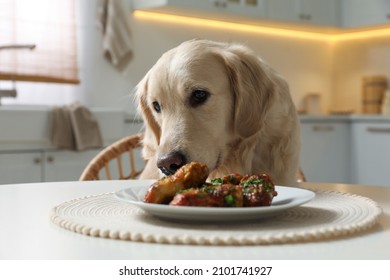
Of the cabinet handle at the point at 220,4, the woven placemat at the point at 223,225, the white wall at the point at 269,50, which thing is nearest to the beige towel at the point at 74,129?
the white wall at the point at 269,50

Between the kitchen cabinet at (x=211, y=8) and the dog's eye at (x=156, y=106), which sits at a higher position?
the kitchen cabinet at (x=211, y=8)

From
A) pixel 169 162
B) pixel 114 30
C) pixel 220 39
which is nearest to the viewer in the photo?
pixel 169 162

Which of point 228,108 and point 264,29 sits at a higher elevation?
point 264,29

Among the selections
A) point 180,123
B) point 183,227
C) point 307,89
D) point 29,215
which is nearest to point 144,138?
point 180,123

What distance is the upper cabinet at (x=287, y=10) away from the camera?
402 centimetres

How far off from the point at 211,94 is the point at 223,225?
3.16ft

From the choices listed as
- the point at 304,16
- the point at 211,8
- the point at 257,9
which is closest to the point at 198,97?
the point at 211,8

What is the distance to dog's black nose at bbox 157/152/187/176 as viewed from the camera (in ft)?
4.66

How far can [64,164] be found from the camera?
316cm

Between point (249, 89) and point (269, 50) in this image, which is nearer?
point (249, 89)

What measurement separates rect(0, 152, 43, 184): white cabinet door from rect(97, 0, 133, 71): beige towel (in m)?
1.05

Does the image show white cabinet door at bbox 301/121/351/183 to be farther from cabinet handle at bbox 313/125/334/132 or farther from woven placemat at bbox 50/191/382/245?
woven placemat at bbox 50/191/382/245

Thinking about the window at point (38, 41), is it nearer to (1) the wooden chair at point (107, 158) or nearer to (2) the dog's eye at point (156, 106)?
(1) the wooden chair at point (107, 158)

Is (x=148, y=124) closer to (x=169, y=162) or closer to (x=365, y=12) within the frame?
(x=169, y=162)
